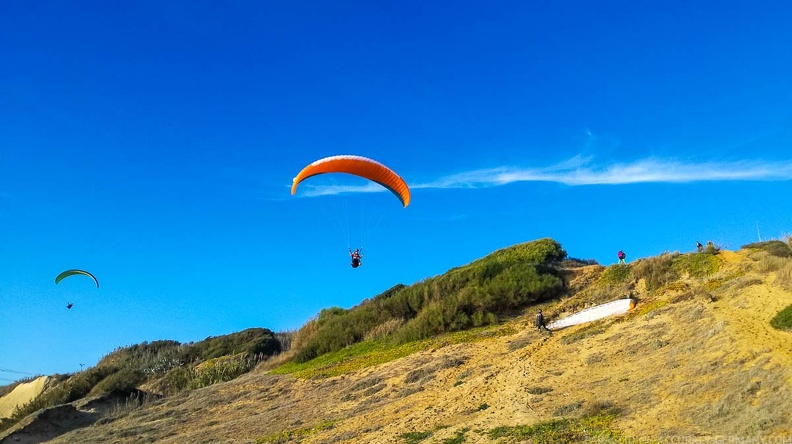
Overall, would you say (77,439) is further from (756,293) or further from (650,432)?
(756,293)

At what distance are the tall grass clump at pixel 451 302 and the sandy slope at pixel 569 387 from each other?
2177 millimetres

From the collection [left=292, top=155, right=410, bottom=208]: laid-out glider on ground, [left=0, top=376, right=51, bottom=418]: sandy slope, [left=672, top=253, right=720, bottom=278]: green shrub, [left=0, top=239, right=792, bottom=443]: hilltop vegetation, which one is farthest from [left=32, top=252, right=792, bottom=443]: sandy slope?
[left=0, top=376, right=51, bottom=418]: sandy slope

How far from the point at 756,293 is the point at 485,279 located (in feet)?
41.6

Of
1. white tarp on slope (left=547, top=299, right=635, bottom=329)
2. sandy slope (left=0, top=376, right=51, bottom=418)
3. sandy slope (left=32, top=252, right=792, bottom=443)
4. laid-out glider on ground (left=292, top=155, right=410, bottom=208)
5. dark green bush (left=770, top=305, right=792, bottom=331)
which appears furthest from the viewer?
sandy slope (left=0, top=376, right=51, bottom=418)

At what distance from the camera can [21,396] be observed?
117 feet

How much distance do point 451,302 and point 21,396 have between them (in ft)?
94.7

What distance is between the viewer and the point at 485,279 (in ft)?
86.3

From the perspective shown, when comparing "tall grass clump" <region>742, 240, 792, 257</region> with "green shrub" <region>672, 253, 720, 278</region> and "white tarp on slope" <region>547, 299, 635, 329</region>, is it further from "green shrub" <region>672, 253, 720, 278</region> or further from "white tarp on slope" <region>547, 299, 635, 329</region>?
"white tarp on slope" <region>547, 299, 635, 329</region>

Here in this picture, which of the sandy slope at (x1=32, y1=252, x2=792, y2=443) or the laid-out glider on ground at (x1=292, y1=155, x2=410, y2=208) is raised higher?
the laid-out glider on ground at (x1=292, y1=155, x2=410, y2=208)

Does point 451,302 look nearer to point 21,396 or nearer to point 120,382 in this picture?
point 120,382

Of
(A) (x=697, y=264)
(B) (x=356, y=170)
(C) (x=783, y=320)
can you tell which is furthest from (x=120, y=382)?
(C) (x=783, y=320)

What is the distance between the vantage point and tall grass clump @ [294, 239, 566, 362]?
24.0 metres

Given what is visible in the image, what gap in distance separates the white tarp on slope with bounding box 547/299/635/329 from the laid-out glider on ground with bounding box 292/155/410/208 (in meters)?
8.43

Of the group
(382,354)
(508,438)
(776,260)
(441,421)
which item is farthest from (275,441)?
(776,260)
